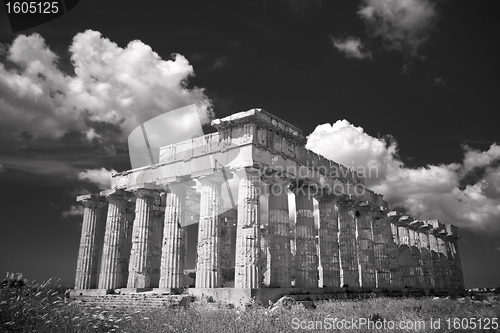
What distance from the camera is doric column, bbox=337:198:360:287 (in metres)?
28.3

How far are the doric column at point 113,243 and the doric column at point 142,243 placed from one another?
1897 mm

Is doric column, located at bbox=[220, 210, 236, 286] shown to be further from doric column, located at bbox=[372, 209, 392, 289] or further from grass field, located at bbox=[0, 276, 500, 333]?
grass field, located at bbox=[0, 276, 500, 333]

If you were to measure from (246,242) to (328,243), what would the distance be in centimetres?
851

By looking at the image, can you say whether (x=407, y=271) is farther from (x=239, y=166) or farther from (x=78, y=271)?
(x=78, y=271)

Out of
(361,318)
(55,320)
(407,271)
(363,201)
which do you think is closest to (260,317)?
(361,318)

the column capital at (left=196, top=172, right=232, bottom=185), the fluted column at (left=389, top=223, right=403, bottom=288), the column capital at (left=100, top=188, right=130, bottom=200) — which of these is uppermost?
the column capital at (left=100, top=188, right=130, bottom=200)

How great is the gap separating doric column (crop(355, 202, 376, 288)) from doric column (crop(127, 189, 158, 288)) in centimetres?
1518

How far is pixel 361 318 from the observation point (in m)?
13.3

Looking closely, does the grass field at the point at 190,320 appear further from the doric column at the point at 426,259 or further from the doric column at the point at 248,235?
the doric column at the point at 426,259

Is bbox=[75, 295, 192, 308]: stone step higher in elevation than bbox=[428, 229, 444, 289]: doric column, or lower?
lower

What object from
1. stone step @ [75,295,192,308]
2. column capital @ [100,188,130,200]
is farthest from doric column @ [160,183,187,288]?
column capital @ [100,188,130,200]

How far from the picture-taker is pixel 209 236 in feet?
73.8

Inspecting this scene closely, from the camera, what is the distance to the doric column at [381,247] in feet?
104

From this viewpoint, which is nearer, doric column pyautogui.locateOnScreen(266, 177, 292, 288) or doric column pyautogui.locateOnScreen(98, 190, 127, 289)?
doric column pyautogui.locateOnScreen(266, 177, 292, 288)
